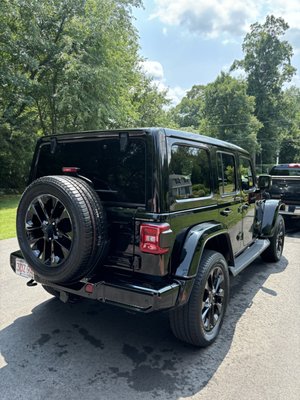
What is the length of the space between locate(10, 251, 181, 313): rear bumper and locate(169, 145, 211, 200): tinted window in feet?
2.43

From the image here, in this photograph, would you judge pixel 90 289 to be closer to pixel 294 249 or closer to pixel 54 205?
pixel 54 205

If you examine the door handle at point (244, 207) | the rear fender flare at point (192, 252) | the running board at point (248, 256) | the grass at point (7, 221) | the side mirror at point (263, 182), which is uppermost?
the side mirror at point (263, 182)

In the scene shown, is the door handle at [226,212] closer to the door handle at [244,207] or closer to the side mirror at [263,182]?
the door handle at [244,207]

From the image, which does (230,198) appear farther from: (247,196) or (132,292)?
(132,292)

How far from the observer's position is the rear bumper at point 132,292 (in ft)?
7.75

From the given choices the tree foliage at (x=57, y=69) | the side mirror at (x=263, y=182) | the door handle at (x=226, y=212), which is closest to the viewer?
the door handle at (x=226, y=212)

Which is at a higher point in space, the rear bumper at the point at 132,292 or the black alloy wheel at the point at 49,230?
the black alloy wheel at the point at 49,230

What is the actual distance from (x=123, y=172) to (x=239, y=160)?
2.14 m

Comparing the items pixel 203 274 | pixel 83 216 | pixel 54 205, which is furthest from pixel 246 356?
pixel 54 205

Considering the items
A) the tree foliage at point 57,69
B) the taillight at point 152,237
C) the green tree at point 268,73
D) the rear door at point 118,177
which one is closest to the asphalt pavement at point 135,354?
Result: the rear door at point 118,177

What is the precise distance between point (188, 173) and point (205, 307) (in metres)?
1.27

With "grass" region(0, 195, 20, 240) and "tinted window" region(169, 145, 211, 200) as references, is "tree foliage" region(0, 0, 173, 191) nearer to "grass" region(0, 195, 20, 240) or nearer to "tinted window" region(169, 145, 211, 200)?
"grass" region(0, 195, 20, 240)

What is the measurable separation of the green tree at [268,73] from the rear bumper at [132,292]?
145 ft

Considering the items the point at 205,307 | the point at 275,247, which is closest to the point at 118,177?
the point at 205,307
